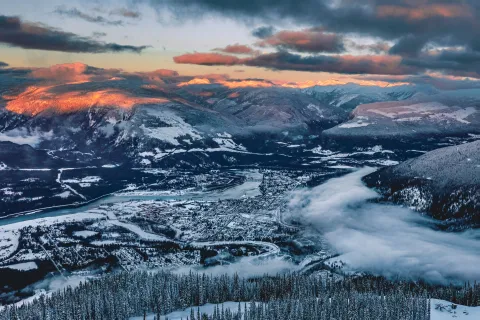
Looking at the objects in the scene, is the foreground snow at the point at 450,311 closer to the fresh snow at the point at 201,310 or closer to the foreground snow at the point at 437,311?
the foreground snow at the point at 437,311

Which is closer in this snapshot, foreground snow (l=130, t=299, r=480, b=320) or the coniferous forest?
foreground snow (l=130, t=299, r=480, b=320)

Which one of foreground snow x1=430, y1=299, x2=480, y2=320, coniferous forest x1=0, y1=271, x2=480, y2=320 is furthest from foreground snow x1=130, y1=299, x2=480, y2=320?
coniferous forest x1=0, y1=271, x2=480, y2=320

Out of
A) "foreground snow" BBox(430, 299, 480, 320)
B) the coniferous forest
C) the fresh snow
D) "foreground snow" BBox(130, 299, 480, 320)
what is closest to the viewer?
"foreground snow" BBox(430, 299, 480, 320)

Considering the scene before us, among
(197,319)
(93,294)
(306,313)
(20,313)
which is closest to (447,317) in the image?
(306,313)

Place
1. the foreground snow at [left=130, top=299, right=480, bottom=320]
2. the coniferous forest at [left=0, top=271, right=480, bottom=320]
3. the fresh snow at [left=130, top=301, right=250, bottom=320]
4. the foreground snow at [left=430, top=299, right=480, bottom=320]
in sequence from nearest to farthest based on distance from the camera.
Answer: the foreground snow at [left=430, top=299, right=480, bottom=320] < the foreground snow at [left=130, top=299, right=480, bottom=320] < the coniferous forest at [left=0, top=271, right=480, bottom=320] < the fresh snow at [left=130, top=301, right=250, bottom=320]

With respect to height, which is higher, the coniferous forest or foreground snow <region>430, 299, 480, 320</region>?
foreground snow <region>430, 299, 480, 320</region>

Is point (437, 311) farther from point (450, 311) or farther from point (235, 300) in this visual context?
point (235, 300)

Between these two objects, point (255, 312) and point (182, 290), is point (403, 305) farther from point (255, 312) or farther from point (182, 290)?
point (182, 290)

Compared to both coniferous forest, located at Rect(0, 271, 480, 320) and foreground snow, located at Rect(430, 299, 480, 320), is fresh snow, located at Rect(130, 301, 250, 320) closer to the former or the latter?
coniferous forest, located at Rect(0, 271, 480, 320)

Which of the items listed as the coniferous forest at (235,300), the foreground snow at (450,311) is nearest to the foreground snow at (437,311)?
the foreground snow at (450,311)
